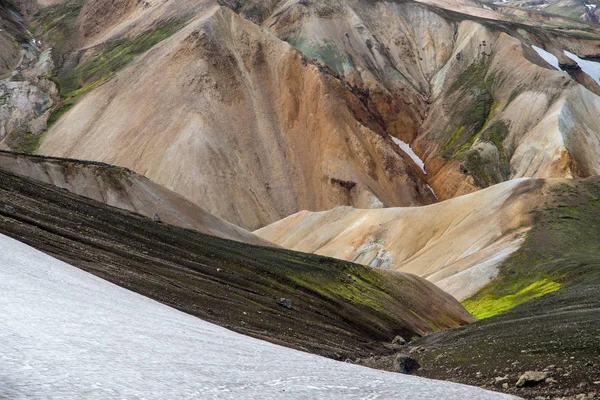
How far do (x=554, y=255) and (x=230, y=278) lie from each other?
4702 centimetres

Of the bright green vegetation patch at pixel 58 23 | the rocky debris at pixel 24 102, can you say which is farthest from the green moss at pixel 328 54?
the bright green vegetation patch at pixel 58 23

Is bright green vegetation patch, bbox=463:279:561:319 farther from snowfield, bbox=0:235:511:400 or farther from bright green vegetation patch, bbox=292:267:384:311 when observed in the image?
snowfield, bbox=0:235:511:400

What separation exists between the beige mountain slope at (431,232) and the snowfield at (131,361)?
64680 millimetres

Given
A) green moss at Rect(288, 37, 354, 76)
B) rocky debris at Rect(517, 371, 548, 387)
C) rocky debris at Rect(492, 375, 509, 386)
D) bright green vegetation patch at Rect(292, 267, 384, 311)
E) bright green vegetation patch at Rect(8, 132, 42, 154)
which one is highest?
A: green moss at Rect(288, 37, 354, 76)

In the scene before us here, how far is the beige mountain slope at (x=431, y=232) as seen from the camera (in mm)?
88875

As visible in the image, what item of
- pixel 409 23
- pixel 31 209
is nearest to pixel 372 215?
pixel 31 209

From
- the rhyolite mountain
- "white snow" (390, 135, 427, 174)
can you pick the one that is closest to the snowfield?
the rhyolite mountain

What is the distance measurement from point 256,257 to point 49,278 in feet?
102

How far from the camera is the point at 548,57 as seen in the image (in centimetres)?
17300

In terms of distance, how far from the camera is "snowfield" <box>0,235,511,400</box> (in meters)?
11.8

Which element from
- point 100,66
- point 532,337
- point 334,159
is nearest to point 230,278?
point 532,337

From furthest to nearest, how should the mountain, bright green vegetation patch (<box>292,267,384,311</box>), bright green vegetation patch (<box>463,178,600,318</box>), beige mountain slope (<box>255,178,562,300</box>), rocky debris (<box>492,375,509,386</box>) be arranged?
the mountain
beige mountain slope (<box>255,178,562,300</box>)
bright green vegetation patch (<box>463,178,600,318</box>)
bright green vegetation patch (<box>292,267,384,311</box>)
rocky debris (<box>492,375,509,386</box>)

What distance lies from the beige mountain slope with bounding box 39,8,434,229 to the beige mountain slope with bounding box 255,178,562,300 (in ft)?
49.5

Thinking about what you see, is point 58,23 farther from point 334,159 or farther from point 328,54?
point 334,159
